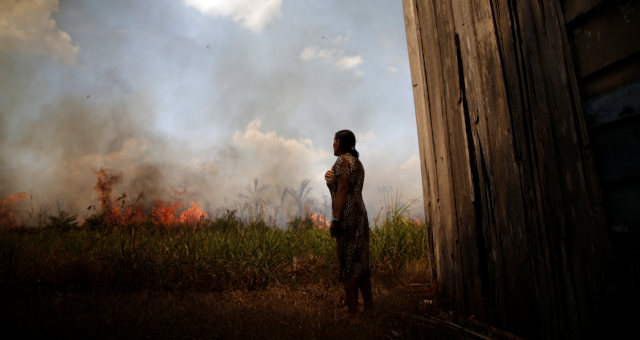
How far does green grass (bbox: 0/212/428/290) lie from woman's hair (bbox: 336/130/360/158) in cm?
211

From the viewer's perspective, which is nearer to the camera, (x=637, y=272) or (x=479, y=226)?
(x=637, y=272)

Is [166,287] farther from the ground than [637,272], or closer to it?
closer to it

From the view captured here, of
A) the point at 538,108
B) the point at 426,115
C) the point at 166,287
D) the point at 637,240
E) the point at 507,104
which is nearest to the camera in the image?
the point at 637,240

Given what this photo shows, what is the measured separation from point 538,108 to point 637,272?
1090 mm

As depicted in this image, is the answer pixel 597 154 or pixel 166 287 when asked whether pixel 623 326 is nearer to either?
pixel 597 154

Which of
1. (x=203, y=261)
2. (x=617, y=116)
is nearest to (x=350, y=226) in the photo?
(x=617, y=116)

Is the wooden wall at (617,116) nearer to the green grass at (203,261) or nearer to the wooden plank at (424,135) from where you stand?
the wooden plank at (424,135)

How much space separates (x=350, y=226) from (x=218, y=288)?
2271mm

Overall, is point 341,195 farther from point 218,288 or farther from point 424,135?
point 218,288

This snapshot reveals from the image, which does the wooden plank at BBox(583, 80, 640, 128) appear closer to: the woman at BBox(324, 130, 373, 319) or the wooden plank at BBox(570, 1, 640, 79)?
the wooden plank at BBox(570, 1, 640, 79)

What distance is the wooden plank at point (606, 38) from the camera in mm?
1593

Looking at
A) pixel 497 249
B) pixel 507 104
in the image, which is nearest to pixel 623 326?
pixel 497 249

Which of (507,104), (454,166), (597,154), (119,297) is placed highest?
(507,104)

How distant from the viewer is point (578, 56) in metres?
1.89
